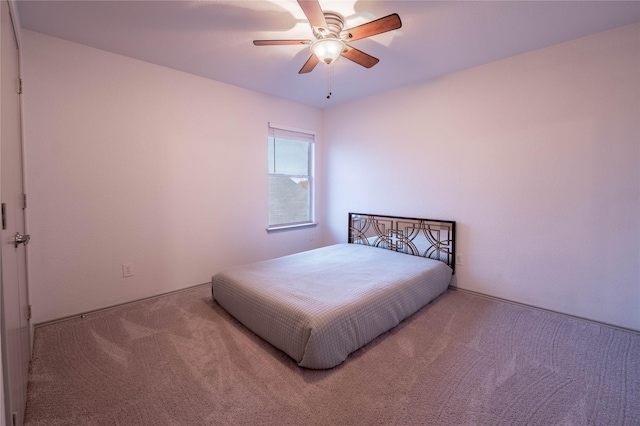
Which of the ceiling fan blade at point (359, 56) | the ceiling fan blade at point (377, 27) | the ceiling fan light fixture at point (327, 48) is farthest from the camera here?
the ceiling fan blade at point (359, 56)

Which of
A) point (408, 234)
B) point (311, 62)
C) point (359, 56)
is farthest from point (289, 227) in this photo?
point (359, 56)

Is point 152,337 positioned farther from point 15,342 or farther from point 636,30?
point 636,30

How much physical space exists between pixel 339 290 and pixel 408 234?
1.66m

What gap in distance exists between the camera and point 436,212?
338 centimetres

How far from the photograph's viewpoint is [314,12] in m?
1.68

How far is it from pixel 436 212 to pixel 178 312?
9.64ft

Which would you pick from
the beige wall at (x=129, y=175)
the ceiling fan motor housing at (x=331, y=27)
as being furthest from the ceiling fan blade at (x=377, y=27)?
the beige wall at (x=129, y=175)

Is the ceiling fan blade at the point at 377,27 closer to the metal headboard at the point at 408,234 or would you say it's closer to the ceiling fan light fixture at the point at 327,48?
the ceiling fan light fixture at the point at 327,48

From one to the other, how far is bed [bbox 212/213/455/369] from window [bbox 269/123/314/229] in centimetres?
99

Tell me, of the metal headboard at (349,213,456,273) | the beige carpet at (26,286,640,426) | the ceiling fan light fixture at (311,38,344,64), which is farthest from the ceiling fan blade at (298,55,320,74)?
the beige carpet at (26,286,640,426)

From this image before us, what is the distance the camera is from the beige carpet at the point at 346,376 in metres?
1.50

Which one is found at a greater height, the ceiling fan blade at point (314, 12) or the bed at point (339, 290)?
the ceiling fan blade at point (314, 12)

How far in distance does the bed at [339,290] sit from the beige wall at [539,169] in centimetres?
38

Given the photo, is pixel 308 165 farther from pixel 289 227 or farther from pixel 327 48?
pixel 327 48
